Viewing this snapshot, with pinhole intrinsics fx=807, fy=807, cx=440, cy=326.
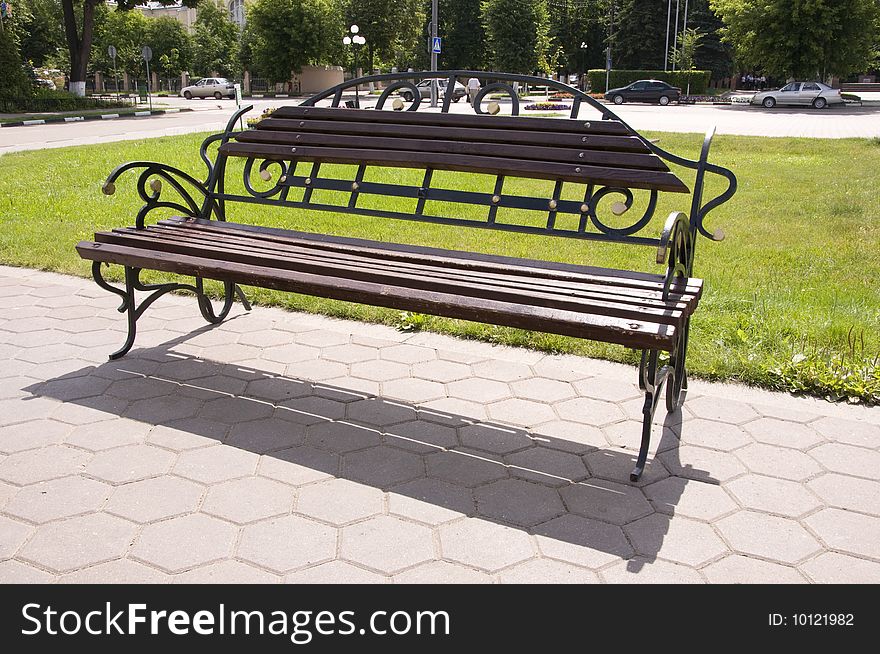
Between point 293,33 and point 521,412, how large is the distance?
43799mm

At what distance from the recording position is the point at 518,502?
2.86 metres

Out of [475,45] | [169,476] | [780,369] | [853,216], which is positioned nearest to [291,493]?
[169,476]

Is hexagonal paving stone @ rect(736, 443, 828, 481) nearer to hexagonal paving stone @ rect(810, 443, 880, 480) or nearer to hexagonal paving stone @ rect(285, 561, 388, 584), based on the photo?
hexagonal paving stone @ rect(810, 443, 880, 480)

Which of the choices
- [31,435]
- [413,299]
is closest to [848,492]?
[413,299]

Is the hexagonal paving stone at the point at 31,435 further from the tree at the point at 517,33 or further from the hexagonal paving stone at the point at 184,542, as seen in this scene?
the tree at the point at 517,33

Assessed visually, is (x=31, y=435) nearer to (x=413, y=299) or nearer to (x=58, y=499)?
(x=58, y=499)

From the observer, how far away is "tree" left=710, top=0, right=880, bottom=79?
3189cm

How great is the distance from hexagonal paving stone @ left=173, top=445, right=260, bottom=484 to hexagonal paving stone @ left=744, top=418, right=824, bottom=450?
2.07 m

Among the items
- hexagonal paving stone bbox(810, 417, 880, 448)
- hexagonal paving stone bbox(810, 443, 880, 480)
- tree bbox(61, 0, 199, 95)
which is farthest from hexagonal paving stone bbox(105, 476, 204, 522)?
tree bbox(61, 0, 199, 95)

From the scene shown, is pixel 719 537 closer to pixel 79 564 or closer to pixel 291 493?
pixel 291 493

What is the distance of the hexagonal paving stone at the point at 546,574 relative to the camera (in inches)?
94.5

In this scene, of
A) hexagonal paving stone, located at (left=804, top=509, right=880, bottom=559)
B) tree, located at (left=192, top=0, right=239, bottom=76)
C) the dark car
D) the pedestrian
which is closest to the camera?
hexagonal paving stone, located at (left=804, top=509, right=880, bottom=559)

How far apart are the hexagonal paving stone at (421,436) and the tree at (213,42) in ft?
197

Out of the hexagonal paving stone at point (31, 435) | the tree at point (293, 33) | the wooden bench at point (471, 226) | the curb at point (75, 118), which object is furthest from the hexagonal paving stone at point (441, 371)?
the tree at point (293, 33)
